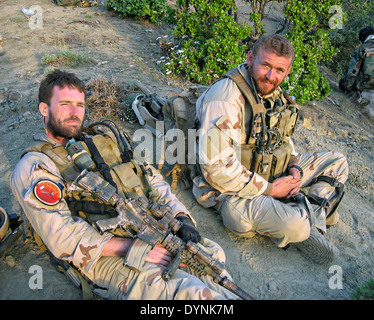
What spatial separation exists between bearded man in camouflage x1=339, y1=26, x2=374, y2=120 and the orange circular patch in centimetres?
664

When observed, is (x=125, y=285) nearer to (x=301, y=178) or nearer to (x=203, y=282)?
(x=203, y=282)

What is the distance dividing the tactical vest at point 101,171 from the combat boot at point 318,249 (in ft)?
5.22

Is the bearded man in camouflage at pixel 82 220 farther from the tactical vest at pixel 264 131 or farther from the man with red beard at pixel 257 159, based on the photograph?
the tactical vest at pixel 264 131

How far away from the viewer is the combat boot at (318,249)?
10.4 feet

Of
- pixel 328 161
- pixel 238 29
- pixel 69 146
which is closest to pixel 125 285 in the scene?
pixel 69 146

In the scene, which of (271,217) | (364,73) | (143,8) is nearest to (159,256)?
(271,217)

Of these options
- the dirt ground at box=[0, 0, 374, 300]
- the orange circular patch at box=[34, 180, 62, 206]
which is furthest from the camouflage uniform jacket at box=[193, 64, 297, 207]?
the orange circular patch at box=[34, 180, 62, 206]

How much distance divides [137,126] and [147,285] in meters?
2.86

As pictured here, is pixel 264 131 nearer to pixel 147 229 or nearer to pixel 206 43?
pixel 147 229

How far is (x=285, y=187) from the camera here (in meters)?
3.53

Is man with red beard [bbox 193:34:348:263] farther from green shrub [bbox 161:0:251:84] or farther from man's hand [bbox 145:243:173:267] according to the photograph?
green shrub [bbox 161:0:251:84]

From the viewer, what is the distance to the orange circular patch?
91.0 inches

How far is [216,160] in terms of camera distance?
319 cm

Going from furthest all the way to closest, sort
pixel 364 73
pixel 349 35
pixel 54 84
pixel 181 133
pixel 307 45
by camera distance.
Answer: pixel 349 35 → pixel 364 73 → pixel 307 45 → pixel 181 133 → pixel 54 84
